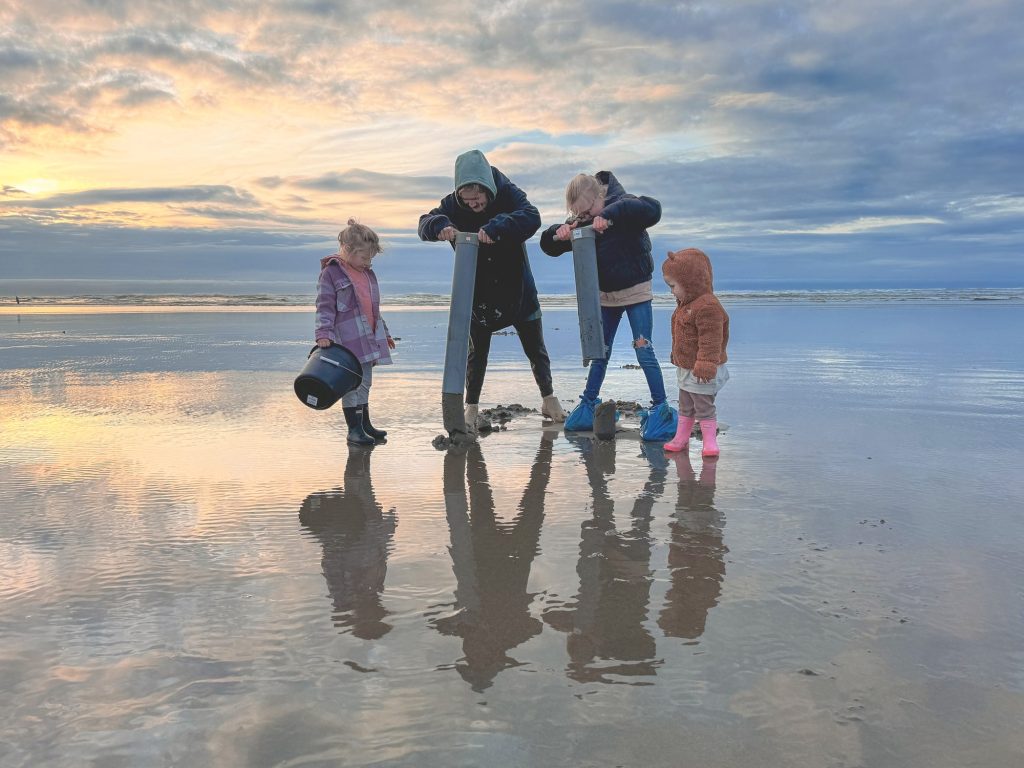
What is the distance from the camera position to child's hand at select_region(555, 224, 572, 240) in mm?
6035

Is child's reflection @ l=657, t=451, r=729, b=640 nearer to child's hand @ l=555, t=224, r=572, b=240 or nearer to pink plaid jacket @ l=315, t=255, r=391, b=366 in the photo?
child's hand @ l=555, t=224, r=572, b=240

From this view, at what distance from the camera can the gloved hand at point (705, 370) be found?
17.2ft

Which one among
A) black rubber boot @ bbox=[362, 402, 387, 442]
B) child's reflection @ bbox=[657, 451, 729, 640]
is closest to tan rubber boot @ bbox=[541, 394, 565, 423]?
black rubber boot @ bbox=[362, 402, 387, 442]

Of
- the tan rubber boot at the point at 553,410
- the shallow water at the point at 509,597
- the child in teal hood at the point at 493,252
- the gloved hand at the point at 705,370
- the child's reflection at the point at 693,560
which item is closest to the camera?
the shallow water at the point at 509,597

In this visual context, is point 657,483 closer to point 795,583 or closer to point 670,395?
point 795,583

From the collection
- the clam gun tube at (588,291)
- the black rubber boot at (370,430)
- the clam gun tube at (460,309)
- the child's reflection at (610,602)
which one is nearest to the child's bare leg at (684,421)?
the clam gun tube at (588,291)

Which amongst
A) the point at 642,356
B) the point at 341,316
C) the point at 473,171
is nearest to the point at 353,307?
the point at 341,316

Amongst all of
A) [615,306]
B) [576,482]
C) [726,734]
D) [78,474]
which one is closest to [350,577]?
[726,734]

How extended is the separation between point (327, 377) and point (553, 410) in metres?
2.15

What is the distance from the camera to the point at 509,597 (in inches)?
106

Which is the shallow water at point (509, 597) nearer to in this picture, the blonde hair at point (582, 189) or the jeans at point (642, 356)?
the jeans at point (642, 356)

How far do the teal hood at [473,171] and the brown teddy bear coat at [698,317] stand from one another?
5.10ft

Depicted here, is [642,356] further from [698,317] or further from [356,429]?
[356,429]

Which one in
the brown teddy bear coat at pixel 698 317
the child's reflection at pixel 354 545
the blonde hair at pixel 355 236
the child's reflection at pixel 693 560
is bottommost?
the child's reflection at pixel 693 560
